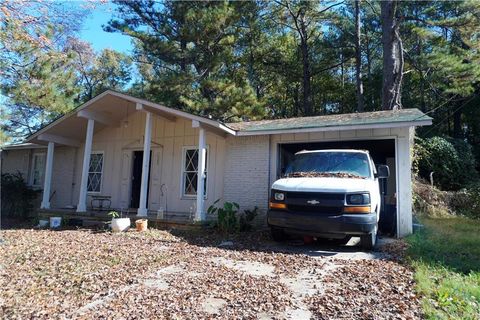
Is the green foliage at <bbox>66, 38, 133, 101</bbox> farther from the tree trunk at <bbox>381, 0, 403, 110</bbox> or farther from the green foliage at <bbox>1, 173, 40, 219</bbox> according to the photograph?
the tree trunk at <bbox>381, 0, 403, 110</bbox>

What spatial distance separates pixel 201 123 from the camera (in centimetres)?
1012

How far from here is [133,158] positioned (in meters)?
13.4

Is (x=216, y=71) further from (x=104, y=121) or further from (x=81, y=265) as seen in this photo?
(x=81, y=265)

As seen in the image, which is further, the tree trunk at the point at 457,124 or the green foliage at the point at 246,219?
the tree trunk at the point at 457,124

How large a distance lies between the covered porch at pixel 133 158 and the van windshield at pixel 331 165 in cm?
297

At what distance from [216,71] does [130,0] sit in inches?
243

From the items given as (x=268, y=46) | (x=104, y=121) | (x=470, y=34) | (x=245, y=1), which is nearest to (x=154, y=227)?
(x=104, y=121)

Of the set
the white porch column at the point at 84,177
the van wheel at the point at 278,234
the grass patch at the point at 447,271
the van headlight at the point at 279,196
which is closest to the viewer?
the grass patch at the point at 447,271

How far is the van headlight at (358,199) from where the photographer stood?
6.45m

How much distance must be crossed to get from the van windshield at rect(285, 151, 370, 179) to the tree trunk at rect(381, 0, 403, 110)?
10526mm

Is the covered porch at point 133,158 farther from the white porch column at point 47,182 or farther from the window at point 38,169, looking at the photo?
the window at point 38,169

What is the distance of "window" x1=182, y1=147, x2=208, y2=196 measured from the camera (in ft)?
39.1

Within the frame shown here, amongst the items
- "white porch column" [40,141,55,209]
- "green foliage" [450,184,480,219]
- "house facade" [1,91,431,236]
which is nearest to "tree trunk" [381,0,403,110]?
"house facade" [1,91,431,236]

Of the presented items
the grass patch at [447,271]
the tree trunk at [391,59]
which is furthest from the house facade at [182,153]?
the tree trunk at [391,59]
